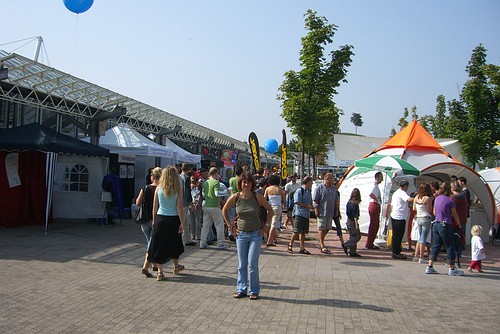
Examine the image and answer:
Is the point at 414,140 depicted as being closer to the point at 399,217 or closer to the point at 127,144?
the point at 399,217

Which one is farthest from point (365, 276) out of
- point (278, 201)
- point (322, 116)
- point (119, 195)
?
point (322, 116)

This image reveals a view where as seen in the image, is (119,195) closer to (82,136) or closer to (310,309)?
(82,136)

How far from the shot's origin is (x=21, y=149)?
37.9 ft

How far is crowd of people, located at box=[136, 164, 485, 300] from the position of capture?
22.0 feet

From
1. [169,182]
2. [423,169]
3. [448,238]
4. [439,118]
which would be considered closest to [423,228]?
[448,238]

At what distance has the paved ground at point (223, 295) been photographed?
5453 millimetres

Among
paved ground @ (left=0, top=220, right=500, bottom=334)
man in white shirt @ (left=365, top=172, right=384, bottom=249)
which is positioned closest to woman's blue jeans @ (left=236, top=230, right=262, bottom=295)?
paved ground @ (left=0, top=220, right=500, bottom=334)

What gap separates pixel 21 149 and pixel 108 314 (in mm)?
7338

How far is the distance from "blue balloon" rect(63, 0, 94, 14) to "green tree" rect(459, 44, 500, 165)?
16188 millimetres

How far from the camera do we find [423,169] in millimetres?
13578

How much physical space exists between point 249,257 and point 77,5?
852 centimetres

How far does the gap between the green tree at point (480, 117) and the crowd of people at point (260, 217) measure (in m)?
10.6

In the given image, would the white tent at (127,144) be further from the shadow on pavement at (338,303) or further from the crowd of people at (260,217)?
the shadow on pavement at (338,303)

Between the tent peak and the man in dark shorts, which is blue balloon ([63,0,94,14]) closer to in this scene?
the man in dark shorts
